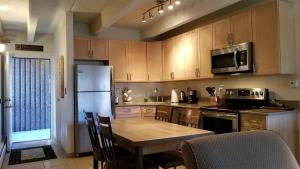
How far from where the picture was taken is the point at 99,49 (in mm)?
5227

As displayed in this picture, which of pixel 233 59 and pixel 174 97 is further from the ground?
pixel 233 59

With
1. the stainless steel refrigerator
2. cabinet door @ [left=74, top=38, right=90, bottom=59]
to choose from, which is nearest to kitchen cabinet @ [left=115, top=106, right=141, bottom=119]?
the stainless steel refrigerator

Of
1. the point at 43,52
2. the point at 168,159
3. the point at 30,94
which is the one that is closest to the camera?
the point at 168,159

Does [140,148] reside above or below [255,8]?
below

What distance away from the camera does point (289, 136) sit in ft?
10.7

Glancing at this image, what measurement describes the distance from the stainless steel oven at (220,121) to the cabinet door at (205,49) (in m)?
0.81

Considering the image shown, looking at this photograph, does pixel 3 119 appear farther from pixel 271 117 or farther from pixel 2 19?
pixel 271 117

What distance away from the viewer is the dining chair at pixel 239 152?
1166 mm

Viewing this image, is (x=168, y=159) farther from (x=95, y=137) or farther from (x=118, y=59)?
(x=118, y=59)

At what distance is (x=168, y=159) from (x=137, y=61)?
3.27 m

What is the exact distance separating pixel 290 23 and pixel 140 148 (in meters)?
2.66

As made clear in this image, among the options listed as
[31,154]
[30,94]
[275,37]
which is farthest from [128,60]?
[30,94]

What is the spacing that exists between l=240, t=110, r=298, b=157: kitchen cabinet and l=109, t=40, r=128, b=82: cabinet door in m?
2.84

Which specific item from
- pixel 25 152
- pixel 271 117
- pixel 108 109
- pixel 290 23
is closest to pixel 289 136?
pixel 271 117
